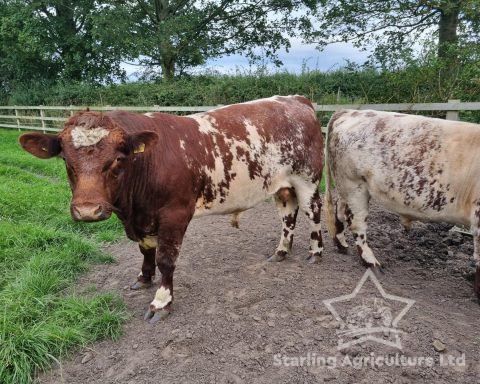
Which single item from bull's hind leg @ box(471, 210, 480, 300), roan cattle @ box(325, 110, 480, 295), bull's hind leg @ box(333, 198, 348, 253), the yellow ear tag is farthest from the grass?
bull's hind leg @ box(471, 210, 480, 300)

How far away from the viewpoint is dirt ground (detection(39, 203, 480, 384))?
2711 millimetres

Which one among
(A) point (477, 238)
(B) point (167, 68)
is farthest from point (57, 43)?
(A) point (477, 238)

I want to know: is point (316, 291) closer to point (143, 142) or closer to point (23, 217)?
point (143, 142)

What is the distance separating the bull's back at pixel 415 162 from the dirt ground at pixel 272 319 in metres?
0.79

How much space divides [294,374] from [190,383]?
69 centimetres

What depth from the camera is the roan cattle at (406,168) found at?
143 inches

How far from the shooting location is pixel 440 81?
7961 millimetres

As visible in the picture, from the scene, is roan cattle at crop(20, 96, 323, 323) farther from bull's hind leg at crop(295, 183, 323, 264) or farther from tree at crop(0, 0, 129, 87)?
tree at crop(0, 0, 129, 87)

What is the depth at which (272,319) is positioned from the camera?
3.23 m

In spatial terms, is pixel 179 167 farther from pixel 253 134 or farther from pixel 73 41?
pixel 73 41

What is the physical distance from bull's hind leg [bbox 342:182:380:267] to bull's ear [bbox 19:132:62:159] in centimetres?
289

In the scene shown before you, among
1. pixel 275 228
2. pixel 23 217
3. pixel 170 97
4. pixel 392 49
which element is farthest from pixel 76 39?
pixel 275 228

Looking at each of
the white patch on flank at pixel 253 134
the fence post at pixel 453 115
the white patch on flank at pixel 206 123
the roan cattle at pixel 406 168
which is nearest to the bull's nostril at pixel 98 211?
the white patch on flank at pixel 206 123

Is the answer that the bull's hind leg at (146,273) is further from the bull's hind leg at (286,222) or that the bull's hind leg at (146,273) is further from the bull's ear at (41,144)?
the bull's ear at (41,144)
